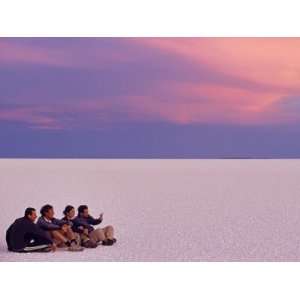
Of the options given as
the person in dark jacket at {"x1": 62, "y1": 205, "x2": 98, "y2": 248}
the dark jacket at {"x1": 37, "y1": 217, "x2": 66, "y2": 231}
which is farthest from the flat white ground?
the dark jacket at {"x1": 37, "y1": 217, "x2": 66, "y2": 231}

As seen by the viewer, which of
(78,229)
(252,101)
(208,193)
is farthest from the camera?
(208,193)

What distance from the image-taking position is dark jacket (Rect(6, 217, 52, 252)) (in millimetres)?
7059

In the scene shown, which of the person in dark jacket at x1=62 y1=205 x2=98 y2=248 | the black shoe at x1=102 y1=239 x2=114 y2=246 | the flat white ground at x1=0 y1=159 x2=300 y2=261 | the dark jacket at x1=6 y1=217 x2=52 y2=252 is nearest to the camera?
the dark jacket at x1=6 y1=217 x2=52 y2=252

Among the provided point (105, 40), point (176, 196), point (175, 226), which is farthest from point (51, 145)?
point (176, 196)

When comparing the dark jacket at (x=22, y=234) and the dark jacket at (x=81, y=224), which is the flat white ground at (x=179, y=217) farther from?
the dark jacket at (x=81, y=224)

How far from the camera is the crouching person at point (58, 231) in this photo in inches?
283


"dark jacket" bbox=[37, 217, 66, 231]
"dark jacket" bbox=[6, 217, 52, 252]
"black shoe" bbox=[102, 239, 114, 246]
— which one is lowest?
"black shoe" bbox=[102, 239, 114, 246]

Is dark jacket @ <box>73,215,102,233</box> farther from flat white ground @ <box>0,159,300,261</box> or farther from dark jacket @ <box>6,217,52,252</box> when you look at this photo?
dark jacket @ <box>6,217,52,252</box>

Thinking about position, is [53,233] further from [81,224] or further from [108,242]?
[108,242]

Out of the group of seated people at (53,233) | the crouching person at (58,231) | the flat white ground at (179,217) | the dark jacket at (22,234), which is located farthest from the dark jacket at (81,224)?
the dark jacket at (22,234)
